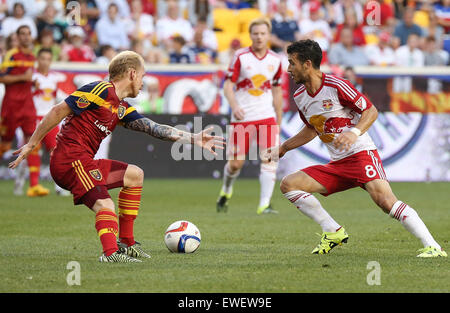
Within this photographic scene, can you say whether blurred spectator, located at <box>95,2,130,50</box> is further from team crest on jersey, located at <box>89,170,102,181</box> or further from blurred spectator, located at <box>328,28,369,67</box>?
team crest on jersey, located at <box>89,170,102,181</box>

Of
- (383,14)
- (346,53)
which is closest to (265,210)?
(346,53)

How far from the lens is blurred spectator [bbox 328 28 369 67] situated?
19656mm

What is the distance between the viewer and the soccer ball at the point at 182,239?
7.80 meters

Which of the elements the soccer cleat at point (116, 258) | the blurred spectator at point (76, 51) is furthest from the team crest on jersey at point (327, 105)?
the blurred spectator at point (76, 51)

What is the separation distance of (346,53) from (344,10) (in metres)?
2.97

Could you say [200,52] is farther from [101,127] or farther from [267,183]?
[101,127]

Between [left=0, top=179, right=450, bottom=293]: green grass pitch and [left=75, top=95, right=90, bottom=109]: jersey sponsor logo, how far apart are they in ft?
4.34

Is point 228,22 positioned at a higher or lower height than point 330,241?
higher

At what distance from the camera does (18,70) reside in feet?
48.4

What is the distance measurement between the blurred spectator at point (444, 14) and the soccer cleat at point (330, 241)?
15974 mm

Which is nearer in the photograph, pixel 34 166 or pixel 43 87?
pixel 34 166

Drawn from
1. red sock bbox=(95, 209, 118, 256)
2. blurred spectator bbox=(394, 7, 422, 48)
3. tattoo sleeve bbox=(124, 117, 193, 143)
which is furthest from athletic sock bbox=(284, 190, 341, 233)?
blurred spectator bbox=(394, 7, 422, 48)

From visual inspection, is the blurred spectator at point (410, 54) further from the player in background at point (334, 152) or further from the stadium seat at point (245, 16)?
the player in background at point (334, 152)
